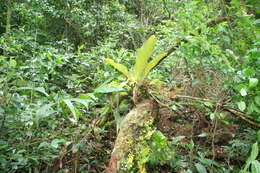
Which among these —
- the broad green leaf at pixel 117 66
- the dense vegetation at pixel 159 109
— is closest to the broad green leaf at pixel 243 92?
the dense vegetation at pixel 159 109

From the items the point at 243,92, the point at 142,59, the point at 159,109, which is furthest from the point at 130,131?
the point at 243,92

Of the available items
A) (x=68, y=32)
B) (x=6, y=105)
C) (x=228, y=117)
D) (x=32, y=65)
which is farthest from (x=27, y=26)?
(x=228, y=117)

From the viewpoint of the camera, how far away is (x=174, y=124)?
2.41 meters

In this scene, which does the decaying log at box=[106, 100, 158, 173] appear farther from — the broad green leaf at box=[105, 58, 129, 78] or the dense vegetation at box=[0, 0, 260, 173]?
the broad green leaf at box=[105, 58, 129, 78]

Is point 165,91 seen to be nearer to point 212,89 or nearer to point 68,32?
point 212,89

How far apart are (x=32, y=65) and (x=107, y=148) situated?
112 cm

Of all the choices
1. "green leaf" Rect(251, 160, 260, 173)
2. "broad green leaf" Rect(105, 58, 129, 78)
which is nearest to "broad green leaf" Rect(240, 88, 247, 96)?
"green leaf" Rect(251, 160, 260, 173)

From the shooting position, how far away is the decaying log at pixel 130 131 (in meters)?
1.49

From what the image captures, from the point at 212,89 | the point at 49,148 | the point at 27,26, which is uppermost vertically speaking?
the point at 27,26

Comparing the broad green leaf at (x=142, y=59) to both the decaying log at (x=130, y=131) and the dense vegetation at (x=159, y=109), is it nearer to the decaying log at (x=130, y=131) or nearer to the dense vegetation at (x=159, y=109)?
the dense vegetation at (x=159, y=109)

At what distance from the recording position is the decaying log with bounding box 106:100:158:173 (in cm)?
149

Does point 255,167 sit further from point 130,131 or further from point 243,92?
point 130,131

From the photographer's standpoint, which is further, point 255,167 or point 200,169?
point 200,169

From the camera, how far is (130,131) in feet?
5.30
